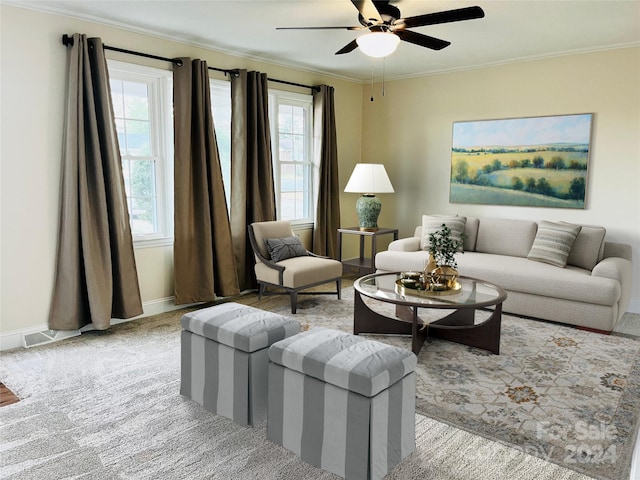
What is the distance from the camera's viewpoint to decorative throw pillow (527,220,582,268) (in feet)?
15.2

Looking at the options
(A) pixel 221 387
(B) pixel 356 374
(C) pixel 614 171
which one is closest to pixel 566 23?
(C) pixel 614 171

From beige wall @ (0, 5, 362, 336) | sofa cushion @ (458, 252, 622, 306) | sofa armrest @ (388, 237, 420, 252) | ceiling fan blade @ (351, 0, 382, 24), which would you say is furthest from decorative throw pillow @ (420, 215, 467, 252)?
beige wall @ (0, 5, 362, 336)

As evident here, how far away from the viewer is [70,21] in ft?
12.6

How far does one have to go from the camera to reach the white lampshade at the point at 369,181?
575 centimetres

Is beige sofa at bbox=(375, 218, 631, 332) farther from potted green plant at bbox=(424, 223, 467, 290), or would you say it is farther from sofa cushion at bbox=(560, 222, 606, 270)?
potted green plant at bbox=(424, 223, 467, 290)

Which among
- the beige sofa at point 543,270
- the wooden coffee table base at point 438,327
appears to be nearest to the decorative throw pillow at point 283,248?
the beige sofa at point 543,270

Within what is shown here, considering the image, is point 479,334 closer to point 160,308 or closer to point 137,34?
point 160,308

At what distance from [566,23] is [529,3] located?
69cm

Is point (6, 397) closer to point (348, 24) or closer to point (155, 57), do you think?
point (155, 57)

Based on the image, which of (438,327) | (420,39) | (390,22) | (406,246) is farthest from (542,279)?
(390,22)

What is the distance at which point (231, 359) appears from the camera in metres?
2.60

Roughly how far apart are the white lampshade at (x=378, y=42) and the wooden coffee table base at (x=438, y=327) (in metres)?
1.77

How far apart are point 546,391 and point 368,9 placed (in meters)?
2.57

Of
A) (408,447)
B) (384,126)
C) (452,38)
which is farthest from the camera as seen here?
(384,126)
